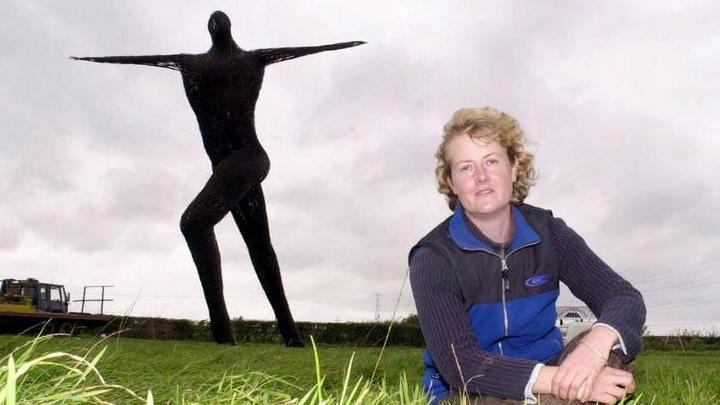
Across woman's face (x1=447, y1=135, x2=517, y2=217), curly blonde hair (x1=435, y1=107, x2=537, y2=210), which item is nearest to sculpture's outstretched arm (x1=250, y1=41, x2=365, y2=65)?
curly blonde hair (x1=435, y1=107, x2=537, y2=210)

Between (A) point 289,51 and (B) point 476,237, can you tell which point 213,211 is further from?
(B) point 476,237

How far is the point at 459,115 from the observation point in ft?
8.58

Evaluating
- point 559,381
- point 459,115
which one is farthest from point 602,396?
point 459,115

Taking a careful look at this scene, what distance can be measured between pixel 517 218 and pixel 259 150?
5311mm

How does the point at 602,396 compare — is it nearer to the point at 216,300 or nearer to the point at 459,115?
the point at 459,115

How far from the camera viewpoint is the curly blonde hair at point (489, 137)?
2561 mm

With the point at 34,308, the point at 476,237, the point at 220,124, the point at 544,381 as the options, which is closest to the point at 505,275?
the point at 476,237

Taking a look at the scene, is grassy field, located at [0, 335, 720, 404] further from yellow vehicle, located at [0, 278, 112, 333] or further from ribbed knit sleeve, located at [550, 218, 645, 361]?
yellow vehicle, located at [0, 278, 112, 333]

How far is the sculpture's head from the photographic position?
7434 millimetres

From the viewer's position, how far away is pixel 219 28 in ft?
24.4

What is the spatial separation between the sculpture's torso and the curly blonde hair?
497cm

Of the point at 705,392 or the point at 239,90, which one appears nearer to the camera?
the point at 705,392

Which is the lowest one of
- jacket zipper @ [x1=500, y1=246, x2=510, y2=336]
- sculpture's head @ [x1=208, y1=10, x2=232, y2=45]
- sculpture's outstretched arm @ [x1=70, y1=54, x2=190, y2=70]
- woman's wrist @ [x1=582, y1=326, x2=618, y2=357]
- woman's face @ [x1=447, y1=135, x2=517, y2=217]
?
woman's wrist @ [x1=582, y1=326, x2=618, y2=357]

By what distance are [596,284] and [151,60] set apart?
5.95 m
